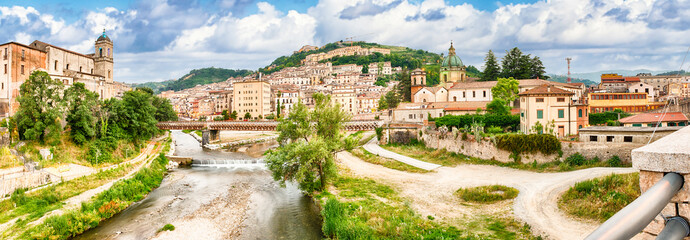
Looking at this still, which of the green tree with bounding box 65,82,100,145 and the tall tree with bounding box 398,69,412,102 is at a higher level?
the tall tree with bounding box 398,69,412,102

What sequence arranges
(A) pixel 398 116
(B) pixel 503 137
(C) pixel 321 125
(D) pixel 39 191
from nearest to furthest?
(D) pixel 39 191
(C) pixel 321 125
(B) pixel 503 137
(A) pixel 398 116

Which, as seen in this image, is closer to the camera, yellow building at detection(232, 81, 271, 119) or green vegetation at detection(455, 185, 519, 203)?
green vegetation at detection(455, 185, 519, 203)

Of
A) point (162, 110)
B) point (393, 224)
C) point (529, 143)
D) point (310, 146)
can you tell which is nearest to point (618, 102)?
point (529, 143)

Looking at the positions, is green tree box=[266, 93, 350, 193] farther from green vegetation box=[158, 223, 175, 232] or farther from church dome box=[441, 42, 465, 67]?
church dome box=[441, 42, 465, 67]

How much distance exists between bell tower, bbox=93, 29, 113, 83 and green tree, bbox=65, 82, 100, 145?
24.3 meters

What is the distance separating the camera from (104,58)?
173ft

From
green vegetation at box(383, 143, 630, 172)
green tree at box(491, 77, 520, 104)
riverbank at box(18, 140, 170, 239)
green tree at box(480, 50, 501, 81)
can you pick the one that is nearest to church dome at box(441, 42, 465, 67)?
green tree at box(480, 50, 501, 81)

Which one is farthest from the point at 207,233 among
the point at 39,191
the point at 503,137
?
the point at 503,137

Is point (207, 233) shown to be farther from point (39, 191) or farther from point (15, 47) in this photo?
point (15, 47)

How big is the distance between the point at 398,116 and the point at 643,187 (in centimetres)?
4548

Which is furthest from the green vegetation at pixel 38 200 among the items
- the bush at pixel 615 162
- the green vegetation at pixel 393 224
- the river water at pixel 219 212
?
the bush at pixel 615 162

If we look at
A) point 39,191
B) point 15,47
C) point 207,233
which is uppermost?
point 15,47

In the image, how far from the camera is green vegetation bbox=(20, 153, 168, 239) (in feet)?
50.6

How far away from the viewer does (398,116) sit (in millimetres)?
47812
